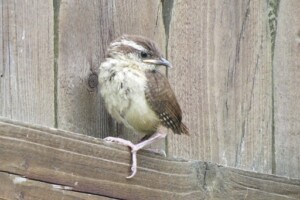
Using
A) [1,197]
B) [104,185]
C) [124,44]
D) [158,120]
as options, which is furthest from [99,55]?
[1,197]

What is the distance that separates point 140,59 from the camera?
13.2 feet

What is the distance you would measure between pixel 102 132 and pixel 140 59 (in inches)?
13.9

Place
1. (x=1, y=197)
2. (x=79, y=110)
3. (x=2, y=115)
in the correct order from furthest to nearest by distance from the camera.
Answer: (x=79, y=110), (x=2, y=115), (x=1, y=197)

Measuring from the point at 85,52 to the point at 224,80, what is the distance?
794 mm

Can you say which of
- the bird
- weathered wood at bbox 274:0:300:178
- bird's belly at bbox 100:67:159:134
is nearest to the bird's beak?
the bird

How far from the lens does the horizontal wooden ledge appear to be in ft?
10.8

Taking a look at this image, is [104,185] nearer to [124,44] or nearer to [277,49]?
[124,44]

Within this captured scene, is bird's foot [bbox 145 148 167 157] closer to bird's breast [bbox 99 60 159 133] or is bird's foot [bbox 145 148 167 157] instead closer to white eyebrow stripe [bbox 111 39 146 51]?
bird's breast [bbox 99 60 159 133]

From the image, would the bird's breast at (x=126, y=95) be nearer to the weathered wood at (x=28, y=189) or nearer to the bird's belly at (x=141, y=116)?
the bird's belly at (x=141, y=116)

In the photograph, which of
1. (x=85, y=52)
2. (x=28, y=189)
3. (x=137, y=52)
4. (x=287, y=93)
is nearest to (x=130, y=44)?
(x=137, y=52)

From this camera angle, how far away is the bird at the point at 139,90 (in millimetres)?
3809

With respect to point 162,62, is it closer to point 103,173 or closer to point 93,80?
point 93,80

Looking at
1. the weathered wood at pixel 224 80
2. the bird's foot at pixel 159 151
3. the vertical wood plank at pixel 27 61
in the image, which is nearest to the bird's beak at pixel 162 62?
the weathered wood at pixel 224 80

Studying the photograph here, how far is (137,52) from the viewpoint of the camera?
13.0 ft
